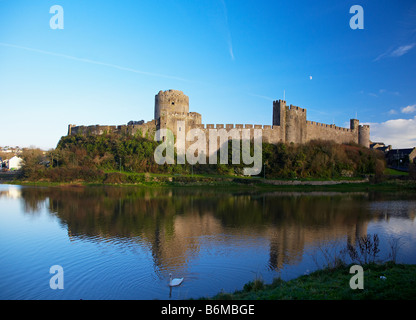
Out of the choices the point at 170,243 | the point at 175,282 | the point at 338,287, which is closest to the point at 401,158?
the point at 170,243

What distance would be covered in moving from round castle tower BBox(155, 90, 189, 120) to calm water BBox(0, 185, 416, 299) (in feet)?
51.1

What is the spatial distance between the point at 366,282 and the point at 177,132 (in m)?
24.9

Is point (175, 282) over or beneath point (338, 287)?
beneath

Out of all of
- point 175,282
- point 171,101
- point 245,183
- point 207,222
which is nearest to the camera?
point 175,282

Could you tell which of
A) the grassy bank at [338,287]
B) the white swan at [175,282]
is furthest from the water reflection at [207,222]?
the grassy bank at [338,287]

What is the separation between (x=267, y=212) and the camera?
43.4 ft

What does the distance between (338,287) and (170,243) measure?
4604mm

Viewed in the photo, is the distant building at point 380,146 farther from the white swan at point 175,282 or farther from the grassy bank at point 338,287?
the white swan at point 175,282

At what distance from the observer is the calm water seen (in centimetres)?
569

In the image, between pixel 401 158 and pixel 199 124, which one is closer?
pixel 199 124

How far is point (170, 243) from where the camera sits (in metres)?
8.28

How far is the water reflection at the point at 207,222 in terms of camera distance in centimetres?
809

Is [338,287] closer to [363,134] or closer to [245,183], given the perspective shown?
[245,183]

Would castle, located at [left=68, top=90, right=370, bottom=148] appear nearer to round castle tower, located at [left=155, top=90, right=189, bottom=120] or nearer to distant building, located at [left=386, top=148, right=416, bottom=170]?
round castle tower, located at [left=155, top=90, right=189, bottom=120]
